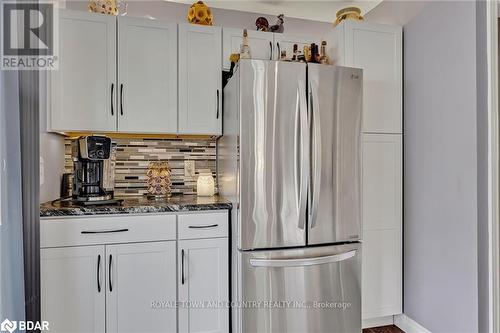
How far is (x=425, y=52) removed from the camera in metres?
2.16

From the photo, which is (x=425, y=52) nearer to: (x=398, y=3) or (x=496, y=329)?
(x=398, y=3)

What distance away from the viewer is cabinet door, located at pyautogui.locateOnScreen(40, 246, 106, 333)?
176 cm

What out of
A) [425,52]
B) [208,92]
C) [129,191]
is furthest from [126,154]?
[425,52]

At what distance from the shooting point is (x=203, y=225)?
201cm

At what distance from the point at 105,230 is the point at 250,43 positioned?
5.62 feet

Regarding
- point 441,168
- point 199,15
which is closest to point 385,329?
point 441,168

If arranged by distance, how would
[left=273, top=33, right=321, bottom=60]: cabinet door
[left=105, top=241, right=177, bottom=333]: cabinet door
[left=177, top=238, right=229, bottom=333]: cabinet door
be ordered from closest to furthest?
1. [left=105, top=241, right=177, bottom=333]: cabinet door
2. [left=177, top=238, right=229, bottom=333]: cabinet door
3. [left=273, top=33, right=321, bottom=60]: cabinet door

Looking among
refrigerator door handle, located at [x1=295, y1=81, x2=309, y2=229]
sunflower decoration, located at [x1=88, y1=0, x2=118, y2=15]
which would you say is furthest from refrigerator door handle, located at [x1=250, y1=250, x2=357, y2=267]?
sunflower decoration, located at [x1=88, y1=0, x2=118, y2=15]

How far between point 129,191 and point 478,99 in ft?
8.22

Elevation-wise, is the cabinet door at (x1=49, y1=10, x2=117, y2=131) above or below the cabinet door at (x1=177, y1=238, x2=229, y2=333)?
above

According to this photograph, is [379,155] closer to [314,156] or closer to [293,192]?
[314,156]

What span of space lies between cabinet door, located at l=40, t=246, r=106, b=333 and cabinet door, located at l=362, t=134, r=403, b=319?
1.79m

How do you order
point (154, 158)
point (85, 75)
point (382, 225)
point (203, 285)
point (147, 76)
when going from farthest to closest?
point (154, 158), point (382, 225), point (147, 76), point (85, 75), point (203, 285)

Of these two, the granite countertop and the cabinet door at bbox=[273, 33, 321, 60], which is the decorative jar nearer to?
the granite countertop
